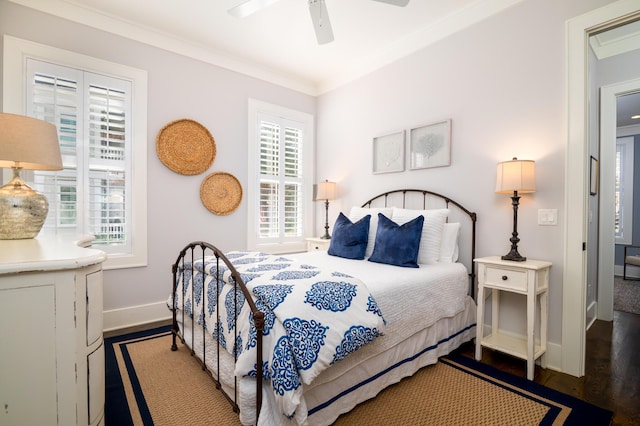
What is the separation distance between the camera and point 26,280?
108 centimetres

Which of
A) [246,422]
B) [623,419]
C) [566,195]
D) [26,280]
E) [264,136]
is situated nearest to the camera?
[26,280]

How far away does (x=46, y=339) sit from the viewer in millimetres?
1120

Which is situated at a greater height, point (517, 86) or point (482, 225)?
point (517, 86)

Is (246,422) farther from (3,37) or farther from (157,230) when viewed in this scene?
(3,37)

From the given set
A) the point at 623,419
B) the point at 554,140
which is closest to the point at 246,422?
the point at 623,419

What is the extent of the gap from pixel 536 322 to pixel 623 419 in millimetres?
756

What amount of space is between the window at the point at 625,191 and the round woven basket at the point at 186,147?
7.31m

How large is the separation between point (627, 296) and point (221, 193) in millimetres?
5552

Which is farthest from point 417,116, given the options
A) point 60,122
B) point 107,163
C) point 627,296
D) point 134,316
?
point 627,296

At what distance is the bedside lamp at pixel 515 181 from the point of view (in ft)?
7.51

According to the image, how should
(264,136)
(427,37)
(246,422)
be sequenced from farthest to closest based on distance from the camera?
(264,136)
(427,37)
(246,422)

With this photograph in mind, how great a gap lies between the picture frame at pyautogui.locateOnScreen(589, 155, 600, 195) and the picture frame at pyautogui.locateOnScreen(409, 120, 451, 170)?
1.35m

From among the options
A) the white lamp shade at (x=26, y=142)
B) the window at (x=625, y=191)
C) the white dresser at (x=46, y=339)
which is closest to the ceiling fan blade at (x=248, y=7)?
the white lamp shade at (x=26, y=142)

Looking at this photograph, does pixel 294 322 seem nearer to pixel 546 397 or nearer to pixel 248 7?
pixel 546 397
